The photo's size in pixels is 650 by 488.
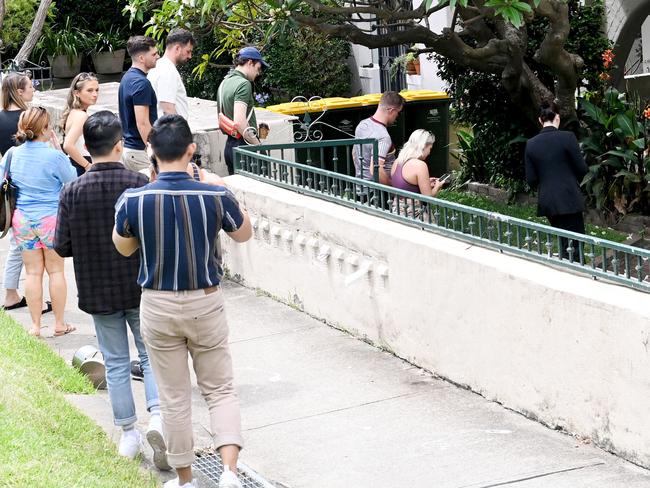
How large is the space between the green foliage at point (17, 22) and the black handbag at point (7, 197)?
48.0ft

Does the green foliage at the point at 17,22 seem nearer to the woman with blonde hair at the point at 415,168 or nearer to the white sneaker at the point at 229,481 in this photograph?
the woman with blonde hair at the point at 415,168

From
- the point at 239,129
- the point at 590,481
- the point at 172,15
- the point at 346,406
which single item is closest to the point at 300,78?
the point at 172,15

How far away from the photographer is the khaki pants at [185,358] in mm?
5141

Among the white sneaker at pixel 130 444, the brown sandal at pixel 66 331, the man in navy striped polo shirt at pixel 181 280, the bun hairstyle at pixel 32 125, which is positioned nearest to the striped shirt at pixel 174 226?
the man in navy striped polo shirt at pixel 181 280

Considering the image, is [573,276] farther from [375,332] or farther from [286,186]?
[286,186]

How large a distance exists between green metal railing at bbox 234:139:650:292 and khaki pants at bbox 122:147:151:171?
1058mm

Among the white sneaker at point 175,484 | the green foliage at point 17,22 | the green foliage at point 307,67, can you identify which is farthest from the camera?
the green foliage at point 17,22

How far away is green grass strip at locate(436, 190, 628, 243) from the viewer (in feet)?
38.1

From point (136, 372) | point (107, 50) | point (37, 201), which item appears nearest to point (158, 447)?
point (136, 372)

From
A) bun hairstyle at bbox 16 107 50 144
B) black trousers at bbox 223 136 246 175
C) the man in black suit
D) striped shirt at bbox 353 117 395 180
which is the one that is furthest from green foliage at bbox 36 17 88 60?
bun hairstyle at bbox 16 107 50 144

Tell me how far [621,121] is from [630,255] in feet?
19.7

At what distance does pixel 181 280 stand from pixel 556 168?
16.0 ft

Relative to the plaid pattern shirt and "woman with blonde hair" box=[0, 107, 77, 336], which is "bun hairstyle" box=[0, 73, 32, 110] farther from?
the plaid pattern shirt

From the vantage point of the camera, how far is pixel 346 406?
704cm
